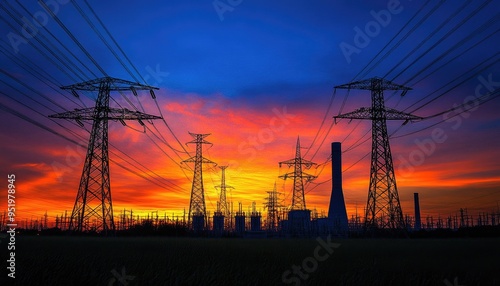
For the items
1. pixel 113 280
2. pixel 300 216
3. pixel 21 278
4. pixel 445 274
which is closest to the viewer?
pixel 21 278

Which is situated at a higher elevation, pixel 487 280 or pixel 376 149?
pixel 376 149

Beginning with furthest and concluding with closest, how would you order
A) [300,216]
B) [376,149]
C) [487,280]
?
[300,216], [376,149], [487,280]

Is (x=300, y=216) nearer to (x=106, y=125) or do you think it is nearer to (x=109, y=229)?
(x=109, y=229)

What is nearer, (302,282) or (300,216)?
(302,282)

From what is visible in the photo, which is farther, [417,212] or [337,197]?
[417,212]

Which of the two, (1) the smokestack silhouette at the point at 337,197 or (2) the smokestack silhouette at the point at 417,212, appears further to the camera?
(2) the smokestack silhouette at the point at 417,212

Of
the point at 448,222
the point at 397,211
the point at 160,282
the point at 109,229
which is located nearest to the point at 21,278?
the point at 160,282

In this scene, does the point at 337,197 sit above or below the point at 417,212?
above

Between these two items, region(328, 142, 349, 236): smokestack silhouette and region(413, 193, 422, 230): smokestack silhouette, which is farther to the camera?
region(413, 193, 422, 230): smokestack silhouette
